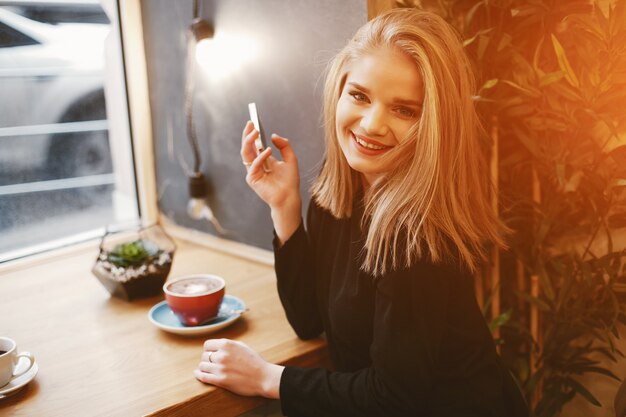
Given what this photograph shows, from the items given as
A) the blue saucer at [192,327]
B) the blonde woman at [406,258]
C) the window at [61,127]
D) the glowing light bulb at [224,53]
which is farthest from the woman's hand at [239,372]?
the window at [61,127]

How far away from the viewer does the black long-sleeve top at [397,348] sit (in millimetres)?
922

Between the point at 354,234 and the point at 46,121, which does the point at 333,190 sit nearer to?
the point at 354,234

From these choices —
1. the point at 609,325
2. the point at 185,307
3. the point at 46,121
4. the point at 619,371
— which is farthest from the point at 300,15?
the point at 619,371

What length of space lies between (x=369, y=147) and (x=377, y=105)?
76 millimetres

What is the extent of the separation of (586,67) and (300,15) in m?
0.61

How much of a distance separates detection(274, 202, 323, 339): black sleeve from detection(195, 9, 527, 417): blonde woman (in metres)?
0.08

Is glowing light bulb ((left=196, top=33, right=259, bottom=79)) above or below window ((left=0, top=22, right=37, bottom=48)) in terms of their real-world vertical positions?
below

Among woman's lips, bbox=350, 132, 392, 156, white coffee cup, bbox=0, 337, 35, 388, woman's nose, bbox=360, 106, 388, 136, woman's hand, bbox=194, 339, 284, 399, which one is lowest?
woman's hand, bbox=194, 339, 284, 399

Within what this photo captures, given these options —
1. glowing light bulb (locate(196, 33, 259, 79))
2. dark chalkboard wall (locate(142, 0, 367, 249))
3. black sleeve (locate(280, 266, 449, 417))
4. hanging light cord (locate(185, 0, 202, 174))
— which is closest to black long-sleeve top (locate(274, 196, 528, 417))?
black sleeve (locate(280, 266, 449, 417))

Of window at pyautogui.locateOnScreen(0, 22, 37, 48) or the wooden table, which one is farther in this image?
window at pyautogui.locateOnScreen(0, 22, 37, 48)

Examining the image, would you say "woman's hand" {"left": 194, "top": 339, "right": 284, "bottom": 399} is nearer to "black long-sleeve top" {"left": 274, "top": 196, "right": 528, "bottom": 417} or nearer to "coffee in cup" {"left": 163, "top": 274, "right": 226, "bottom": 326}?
"black long-sleeve top" {"left": 274, "top": 196, "right": 528, "bottom": 417}

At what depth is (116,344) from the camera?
1.12 meters

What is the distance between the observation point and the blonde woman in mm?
935

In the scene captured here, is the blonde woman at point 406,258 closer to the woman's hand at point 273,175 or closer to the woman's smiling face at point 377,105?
the woman's smiling face at point 377,105
